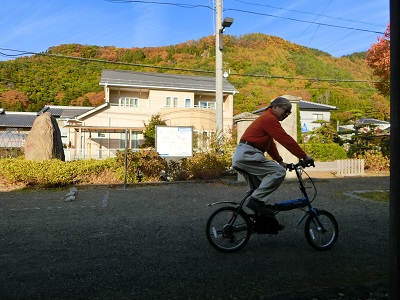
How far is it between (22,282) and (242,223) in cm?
225

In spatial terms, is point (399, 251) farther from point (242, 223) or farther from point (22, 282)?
point (22, 282)

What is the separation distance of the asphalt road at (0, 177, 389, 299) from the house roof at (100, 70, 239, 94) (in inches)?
796

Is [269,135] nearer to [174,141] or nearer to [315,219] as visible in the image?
[315,219]

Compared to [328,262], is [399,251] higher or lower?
higher


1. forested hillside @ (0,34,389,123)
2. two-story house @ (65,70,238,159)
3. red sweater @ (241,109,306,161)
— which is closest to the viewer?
red sweater @ (241,109,306,161)

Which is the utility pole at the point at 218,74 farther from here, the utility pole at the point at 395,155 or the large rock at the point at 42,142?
the utility pole at the point at 395,155

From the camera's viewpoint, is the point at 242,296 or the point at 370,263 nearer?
the point at 242,296

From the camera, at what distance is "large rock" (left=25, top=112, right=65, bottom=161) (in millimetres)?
10281

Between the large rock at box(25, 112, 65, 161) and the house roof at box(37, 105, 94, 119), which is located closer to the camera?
the large rock at box(25, 112, 65, 161)

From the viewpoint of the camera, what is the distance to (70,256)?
3625mm

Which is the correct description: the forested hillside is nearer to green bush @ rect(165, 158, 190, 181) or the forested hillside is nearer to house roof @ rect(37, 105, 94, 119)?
house roof @ rect(37, 105, 94, 119)

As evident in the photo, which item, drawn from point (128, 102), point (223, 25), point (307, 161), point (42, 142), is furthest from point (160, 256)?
point (128, 102)

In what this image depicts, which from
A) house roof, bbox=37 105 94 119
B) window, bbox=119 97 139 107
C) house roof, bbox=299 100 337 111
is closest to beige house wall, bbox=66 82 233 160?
window, bbox=119 97 139 107

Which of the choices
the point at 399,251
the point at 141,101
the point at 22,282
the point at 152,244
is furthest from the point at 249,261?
the point at 141,101
